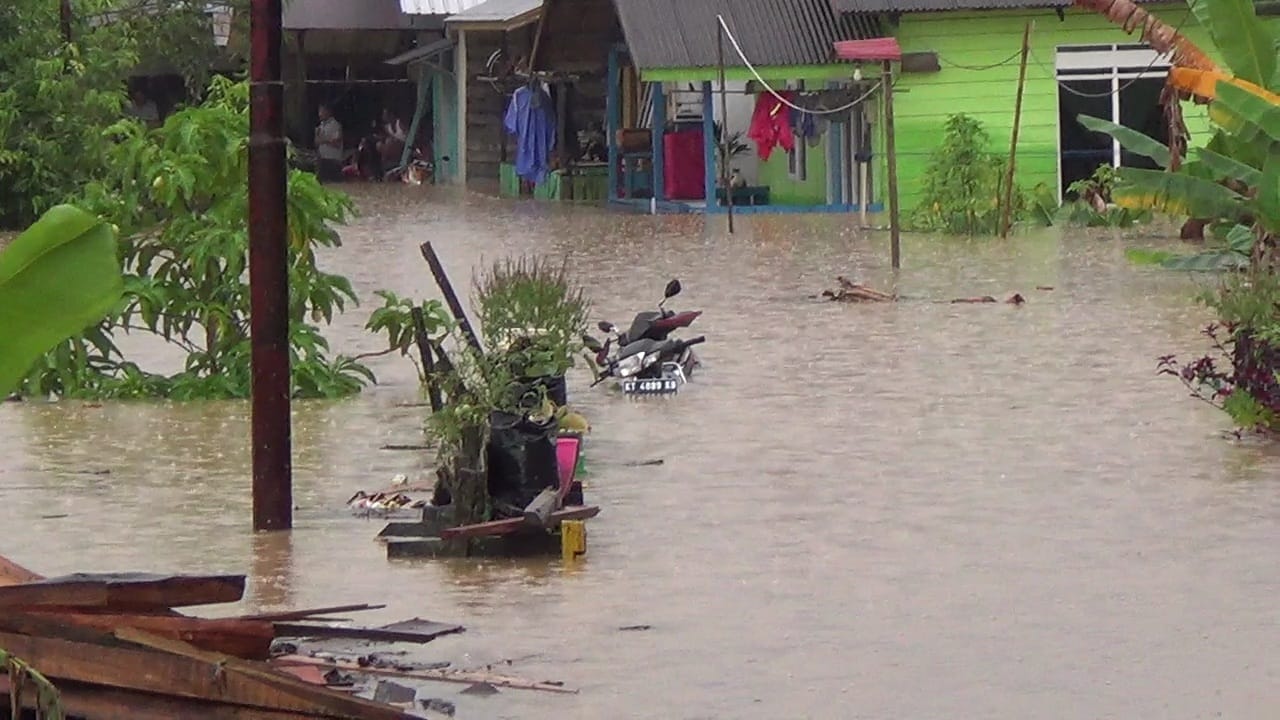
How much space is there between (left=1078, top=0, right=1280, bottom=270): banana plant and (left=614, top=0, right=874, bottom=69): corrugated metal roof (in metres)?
13.8

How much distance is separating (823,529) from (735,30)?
66.8 feet

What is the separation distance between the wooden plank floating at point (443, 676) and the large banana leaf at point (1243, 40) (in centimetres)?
770

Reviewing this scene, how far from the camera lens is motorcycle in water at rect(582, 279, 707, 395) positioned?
12.4 meters

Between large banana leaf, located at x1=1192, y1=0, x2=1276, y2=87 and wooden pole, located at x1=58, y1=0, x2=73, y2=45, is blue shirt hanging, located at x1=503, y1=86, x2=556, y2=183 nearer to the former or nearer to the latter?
wooden pole, located at x1=58, y1=0, x2=73, y2=45

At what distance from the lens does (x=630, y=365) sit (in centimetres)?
1247

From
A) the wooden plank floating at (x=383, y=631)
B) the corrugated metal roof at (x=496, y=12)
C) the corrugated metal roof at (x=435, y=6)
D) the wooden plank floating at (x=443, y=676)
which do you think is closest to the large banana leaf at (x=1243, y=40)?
the wooden plank floating at (x=383, y=631)

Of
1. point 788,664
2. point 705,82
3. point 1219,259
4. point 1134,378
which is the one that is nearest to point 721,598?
point 788,664

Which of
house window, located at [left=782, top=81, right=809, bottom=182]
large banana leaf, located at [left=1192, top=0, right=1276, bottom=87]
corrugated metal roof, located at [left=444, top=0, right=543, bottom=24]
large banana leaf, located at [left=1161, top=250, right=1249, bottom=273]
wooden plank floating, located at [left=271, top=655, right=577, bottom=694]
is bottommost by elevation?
wooden plank floating, located at [left=271, top=655, right=577, bottom=694]

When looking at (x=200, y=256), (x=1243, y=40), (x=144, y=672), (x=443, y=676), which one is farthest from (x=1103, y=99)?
(x=144, y=672)

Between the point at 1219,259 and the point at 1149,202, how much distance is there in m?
1.32

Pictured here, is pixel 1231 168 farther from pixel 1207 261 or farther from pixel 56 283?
pixel 56 283

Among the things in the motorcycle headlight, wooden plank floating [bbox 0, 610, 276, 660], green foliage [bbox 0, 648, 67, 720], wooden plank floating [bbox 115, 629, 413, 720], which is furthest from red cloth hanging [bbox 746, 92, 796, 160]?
green foliage [bbox 0, 648, 67, 720]

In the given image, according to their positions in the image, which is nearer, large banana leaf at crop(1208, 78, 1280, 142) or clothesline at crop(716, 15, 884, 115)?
large banana leaf at crop(1208, 78, 1280, 142)

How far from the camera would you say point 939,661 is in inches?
251
